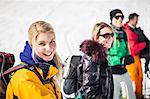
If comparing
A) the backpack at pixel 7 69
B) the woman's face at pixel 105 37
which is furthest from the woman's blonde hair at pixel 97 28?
the backpack at pixel 7 69

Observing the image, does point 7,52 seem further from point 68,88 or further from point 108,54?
point 108,54

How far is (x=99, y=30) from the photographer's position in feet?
4.43

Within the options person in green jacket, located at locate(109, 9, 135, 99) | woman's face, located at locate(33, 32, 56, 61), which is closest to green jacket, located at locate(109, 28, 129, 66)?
person in green jacket, located at locate(109, 9, 135, 99)

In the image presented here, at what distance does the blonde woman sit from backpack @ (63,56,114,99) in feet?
0.17

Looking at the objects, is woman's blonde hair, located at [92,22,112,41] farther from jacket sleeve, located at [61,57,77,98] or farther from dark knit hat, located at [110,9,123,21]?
jacket sleeve, located at [61,57,77,98]

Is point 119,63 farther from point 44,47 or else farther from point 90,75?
point 44,47

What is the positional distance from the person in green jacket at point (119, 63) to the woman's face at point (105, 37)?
2 centimetres

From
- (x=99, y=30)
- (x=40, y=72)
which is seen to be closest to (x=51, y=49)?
(x=40, y=72)

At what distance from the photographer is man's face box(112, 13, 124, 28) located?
54.7 inches

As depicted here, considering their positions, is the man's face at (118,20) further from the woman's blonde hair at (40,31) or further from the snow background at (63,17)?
the woman's blonde hair at (40,31)

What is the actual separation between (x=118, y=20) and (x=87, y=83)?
12.6 inches

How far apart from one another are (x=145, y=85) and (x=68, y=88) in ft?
1.07

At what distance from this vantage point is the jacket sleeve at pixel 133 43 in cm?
137

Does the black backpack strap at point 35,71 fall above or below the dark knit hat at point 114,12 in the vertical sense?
below
